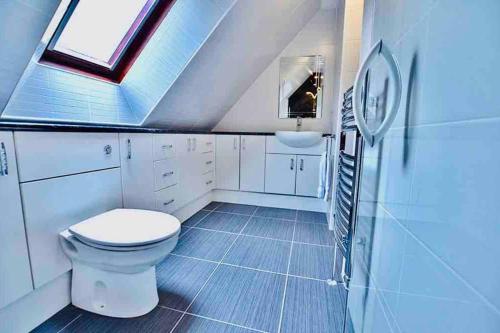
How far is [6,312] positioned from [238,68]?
2372 millimetres

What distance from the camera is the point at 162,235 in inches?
40.6

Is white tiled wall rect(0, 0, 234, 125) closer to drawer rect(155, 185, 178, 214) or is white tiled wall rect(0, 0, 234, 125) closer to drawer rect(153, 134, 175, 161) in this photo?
drawer rect(153, 134, 175, 161)

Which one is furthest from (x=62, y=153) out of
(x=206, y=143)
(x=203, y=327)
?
(x=206, y=143)

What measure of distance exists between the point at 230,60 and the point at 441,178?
215 cm

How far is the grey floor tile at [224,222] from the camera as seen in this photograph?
7.23ft

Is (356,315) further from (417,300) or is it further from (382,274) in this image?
(417,300)

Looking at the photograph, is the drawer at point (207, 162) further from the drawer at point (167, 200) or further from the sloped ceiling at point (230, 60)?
the drawer at point (167, 200)

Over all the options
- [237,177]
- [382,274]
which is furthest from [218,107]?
[382,274]

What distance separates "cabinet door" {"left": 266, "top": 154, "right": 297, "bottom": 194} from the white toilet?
5.38 ft

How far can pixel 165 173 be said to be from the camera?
6.33ft

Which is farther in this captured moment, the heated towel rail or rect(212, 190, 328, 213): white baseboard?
rect(212, 190, 328, 213): white baseboard

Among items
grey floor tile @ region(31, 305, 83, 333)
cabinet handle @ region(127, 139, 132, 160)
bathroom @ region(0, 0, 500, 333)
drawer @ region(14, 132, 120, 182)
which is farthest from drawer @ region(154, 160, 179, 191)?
grey floor tile @ region(31, 305, 83, 333)

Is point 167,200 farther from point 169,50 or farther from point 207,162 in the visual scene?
point 169,50

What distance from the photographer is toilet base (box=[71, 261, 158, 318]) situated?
111 cm
